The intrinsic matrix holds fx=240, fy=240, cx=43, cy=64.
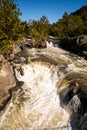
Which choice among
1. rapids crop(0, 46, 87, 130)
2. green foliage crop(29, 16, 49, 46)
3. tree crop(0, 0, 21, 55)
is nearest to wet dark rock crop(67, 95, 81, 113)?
rapids crop(0, 46, 87, 130)

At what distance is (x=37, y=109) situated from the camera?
24.8m

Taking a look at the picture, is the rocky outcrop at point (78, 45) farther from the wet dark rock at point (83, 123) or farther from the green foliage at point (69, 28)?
the wet dark rock at point (83, 123)

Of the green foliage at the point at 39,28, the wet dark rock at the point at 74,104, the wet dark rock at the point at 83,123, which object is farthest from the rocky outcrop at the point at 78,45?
the wet dark rock at the point at 83,123

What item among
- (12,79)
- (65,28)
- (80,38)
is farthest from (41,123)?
(65,28)

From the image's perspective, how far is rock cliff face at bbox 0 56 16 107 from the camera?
27.6m

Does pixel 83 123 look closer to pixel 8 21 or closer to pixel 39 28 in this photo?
pixel 8 21

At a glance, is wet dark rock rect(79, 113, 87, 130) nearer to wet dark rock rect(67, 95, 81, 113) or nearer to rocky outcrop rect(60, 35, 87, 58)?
wet dark rock rect(67, 95, 81, 113)

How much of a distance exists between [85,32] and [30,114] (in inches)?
1834

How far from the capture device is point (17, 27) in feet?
114

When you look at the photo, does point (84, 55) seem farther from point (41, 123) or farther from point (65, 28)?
point (65, 28)

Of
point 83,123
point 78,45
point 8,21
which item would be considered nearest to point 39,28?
point 78,45

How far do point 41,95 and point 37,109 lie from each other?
3249 millimetres

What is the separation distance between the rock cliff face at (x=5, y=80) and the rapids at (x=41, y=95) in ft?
3.05

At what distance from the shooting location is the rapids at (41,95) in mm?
Answer: 22672
